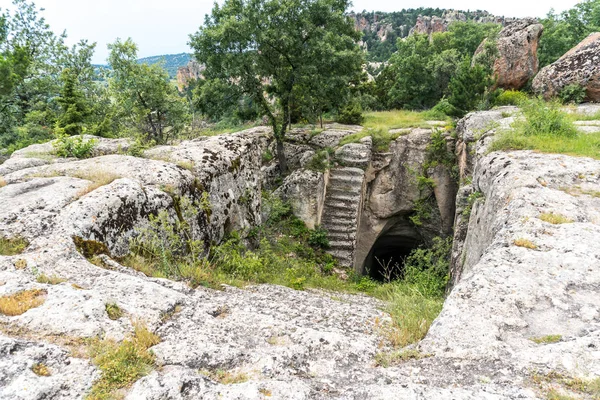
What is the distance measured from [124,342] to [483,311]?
124 inches

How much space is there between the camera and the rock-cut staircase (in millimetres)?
14288

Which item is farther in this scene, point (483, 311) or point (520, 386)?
point (483, 311)

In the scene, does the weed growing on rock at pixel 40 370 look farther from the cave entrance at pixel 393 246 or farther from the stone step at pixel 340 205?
the cave entrance at pixel 393 246

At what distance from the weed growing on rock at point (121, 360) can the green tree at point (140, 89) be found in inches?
588

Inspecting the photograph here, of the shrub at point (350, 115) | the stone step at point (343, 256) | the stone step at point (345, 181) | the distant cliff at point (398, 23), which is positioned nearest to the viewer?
the stone step at point (343, 256)

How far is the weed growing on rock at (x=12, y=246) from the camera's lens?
4.26 meters

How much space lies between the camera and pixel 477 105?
1823 centimetres

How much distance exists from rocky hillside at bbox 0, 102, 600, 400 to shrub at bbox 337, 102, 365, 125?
15080mm

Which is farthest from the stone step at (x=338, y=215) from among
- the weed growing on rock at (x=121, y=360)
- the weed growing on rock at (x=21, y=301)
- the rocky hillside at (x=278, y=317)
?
the weed growing on rock at (x=121, y=360)

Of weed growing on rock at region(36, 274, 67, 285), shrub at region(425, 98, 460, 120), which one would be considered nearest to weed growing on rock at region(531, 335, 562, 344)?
weed growing on rock at region(36, 274, 67, 285)

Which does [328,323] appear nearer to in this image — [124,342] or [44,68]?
[124,342]

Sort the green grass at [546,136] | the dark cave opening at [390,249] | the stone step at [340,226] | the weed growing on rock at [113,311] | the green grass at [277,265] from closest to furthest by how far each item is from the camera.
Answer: the weed growing on rock at [113,311]
the green grass at [277,265]
the green grass at [546,136]
the stone step at [340,226]
the dark cave opening at [390,249]

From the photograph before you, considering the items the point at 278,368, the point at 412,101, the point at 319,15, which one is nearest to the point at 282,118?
the point at 319,15

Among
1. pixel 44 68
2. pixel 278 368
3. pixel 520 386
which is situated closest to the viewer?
pixel 520 386
